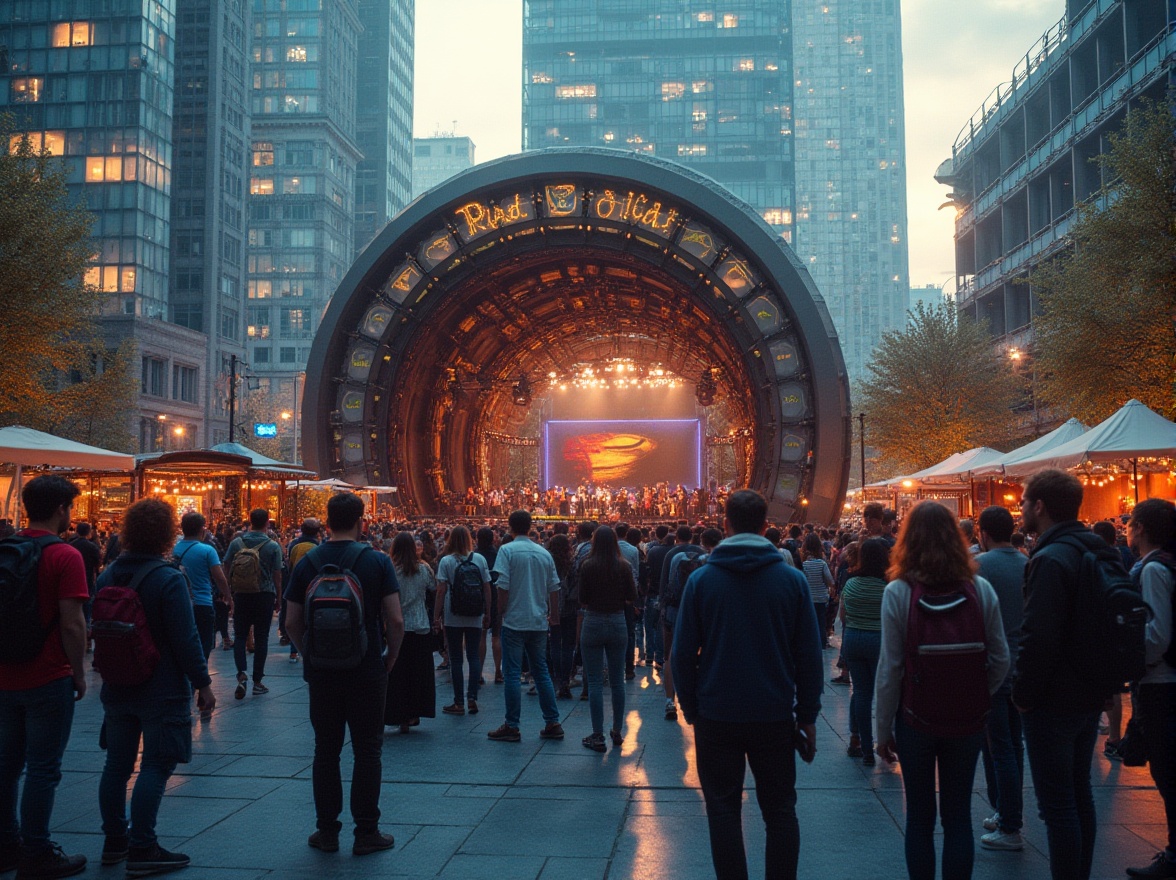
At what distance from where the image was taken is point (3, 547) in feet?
17.6

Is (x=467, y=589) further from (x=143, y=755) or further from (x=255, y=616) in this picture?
(x=143, y=755)

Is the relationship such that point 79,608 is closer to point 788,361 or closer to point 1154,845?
point 1154,845

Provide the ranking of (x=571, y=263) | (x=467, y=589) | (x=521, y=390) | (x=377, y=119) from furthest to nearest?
(x=377, y=119) < (x=521, y=390) < (x=571, y=263) < (x=467, y=589)

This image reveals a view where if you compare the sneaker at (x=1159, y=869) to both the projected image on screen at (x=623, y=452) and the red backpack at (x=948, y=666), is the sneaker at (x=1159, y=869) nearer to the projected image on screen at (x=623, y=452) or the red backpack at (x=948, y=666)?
the red backpack at (x=948, y=666)

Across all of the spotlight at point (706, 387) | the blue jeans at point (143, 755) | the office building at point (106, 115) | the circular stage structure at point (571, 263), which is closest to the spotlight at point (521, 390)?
the spotlight at point (706, 387)

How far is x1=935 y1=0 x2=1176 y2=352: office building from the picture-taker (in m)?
38.4

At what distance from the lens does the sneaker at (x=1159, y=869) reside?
5.16m

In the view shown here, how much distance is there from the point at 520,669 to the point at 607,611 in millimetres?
894

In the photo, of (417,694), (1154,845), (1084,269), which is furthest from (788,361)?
(1154,845)

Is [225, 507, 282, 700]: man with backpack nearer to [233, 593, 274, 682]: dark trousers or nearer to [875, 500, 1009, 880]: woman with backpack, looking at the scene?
[233, 593, 274, 682]: dark trousers

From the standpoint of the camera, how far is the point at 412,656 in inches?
353

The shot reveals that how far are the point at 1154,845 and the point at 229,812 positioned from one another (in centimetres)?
569

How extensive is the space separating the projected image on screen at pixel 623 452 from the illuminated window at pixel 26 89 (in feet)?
144

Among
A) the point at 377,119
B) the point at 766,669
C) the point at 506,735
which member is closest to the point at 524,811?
the point at 506,735
